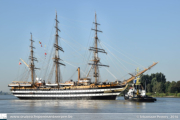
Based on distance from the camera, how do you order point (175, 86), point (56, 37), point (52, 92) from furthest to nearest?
1. point (175, 86)
2. point (56, 37)
3. point (52, 92)

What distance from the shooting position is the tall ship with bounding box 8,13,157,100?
9719 centimetres

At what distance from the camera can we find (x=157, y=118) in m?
43.2

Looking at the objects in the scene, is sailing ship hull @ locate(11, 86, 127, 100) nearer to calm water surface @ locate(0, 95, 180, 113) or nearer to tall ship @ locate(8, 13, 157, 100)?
tall ship @ locate(8, 13, 157, 100)

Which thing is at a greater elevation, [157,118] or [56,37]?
[56,37]

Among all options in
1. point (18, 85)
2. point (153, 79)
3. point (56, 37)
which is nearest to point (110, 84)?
point (56, 37)

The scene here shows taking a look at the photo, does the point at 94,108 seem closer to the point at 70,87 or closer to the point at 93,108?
the point at 93,108

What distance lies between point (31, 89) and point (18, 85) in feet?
23.1

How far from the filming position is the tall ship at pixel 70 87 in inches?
3826

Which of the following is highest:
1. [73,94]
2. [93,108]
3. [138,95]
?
[138,95]

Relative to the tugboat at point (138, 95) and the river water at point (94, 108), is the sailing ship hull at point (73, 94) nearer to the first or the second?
the tugboat at point (138, 95)

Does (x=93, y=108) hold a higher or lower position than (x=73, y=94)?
lower

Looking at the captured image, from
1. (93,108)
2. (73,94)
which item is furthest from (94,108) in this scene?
(73,94)

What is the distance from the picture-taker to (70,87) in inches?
4131

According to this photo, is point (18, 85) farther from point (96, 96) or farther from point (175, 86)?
point (175, 86)
